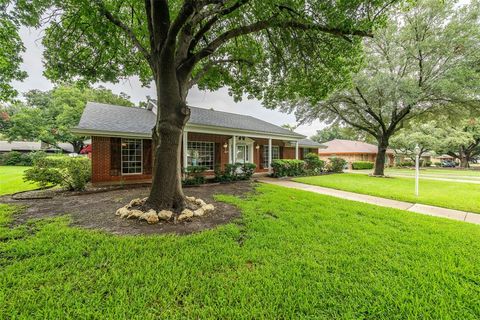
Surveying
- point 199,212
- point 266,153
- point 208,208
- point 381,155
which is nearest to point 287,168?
point 266,153

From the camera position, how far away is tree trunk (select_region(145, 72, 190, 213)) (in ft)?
16.5

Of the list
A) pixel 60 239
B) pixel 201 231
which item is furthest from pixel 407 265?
pixel 60 239

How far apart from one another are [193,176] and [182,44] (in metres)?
6.45

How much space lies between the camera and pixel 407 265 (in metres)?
2.89

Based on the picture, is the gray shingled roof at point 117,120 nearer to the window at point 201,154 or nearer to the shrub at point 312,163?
the window at point 201,154

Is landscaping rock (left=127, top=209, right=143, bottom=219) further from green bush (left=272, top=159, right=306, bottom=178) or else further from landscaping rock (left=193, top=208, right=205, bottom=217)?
green bush (left=272, top=159, right=306, bottom=178)

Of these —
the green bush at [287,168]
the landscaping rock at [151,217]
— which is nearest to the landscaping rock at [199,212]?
the landscaping rock at [151,217]

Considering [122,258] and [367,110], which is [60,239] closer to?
[122,258]

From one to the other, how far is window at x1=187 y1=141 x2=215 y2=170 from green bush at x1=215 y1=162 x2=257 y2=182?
2213 millimetres

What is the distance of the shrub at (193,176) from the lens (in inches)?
389

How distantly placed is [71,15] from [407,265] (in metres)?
10.1

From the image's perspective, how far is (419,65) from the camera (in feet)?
45.8

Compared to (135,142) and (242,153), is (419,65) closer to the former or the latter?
(242,153)

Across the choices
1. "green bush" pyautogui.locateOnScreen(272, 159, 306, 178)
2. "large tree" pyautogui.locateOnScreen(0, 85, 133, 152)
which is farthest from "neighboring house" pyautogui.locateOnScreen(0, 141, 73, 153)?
"green bush" pyautogui.locateOnScreen(272, 159, 306, 178)
